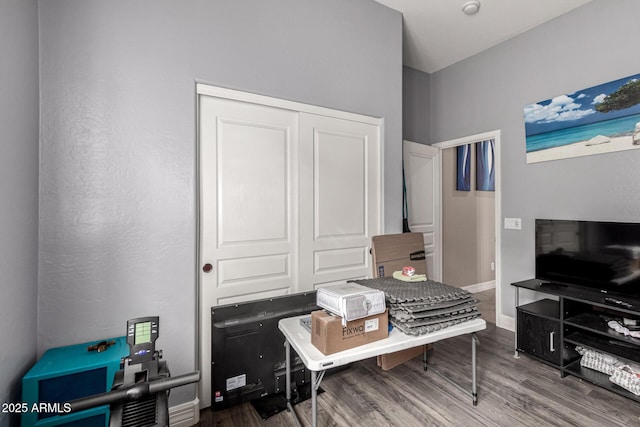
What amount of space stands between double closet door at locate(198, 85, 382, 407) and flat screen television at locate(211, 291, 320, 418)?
0.12m

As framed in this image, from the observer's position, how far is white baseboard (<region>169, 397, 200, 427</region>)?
1900 millimetres

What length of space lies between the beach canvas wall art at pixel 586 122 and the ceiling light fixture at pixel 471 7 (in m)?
1.12

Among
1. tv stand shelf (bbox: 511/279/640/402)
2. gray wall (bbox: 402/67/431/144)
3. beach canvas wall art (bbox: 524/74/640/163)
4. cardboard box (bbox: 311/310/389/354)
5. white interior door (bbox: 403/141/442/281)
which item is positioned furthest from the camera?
gray wall (bbox: 402/67/431/144)

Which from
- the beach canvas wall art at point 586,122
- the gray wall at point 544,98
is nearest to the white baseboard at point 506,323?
the gray wall at point 544,98

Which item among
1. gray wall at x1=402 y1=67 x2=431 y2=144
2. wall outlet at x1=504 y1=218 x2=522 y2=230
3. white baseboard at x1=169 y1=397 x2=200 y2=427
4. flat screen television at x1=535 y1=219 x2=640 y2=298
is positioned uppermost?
gray wall at x1=402 y1=67 x2=431 y2=144

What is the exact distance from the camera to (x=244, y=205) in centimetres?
228

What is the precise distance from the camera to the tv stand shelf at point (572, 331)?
2.19 metres

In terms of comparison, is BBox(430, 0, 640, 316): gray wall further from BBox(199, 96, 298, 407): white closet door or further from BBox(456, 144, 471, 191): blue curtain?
BBox(199, 96, 298, 407): white closet door

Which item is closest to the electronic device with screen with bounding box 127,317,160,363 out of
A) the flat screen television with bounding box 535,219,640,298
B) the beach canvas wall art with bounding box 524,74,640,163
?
the flat screen television with bounding box 535,219,640,298

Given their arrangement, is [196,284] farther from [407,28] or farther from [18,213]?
[407,28]

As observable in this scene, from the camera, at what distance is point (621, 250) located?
2.32 metres

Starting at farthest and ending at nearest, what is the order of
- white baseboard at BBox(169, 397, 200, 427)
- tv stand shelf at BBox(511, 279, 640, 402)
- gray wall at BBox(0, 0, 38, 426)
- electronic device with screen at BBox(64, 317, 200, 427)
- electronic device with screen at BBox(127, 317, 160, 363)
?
tv stand shelf at BBox(511, 279, 640, 402) < white baseboard at BBox(169, 397, 200, 427) < gray wall at BBox(0, 0, 38, 426) < electronic device with screen at BBox(127, 317, 160, 363) < electronic device with screen at BBox(64, 317, 200, 427)

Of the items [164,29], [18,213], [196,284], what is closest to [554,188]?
[196,284]

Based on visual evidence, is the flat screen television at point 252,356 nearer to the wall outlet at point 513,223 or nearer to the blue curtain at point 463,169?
the wall outlet at point 513,223
